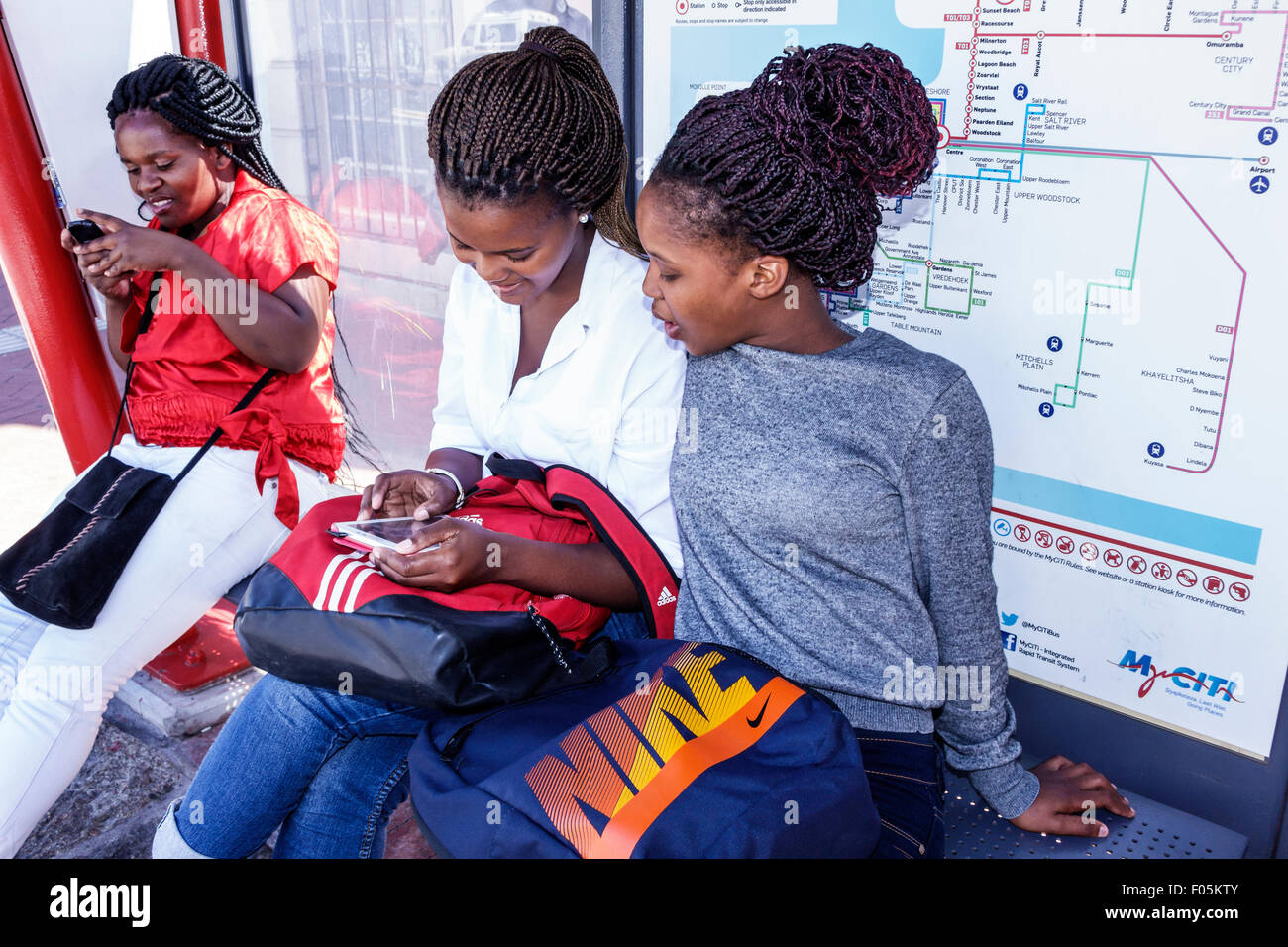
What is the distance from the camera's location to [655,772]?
137cm

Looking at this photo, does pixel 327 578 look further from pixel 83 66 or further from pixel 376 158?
pixel 83 66

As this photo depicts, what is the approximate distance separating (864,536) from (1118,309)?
1.91 ft

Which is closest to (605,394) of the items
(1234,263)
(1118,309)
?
(1118,309)

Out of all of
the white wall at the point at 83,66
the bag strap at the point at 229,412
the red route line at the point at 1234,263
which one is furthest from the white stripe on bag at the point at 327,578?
the white wall at the point at 83,66

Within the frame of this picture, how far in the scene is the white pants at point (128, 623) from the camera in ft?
6.82

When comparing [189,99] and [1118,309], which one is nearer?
[1118,309]

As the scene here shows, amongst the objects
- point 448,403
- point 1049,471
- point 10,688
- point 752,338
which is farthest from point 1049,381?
point 10,688

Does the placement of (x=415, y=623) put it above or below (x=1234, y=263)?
below

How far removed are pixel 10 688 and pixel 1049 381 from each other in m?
2.12

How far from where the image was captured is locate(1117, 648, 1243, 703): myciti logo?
5.72 ft

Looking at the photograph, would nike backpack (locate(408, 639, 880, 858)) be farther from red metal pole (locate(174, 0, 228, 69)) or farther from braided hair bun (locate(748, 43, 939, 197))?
red metal pole (locate(174, 0, 228, 69))

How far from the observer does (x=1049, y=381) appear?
1.83 metres

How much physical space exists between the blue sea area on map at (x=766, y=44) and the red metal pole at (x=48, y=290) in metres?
1.81
